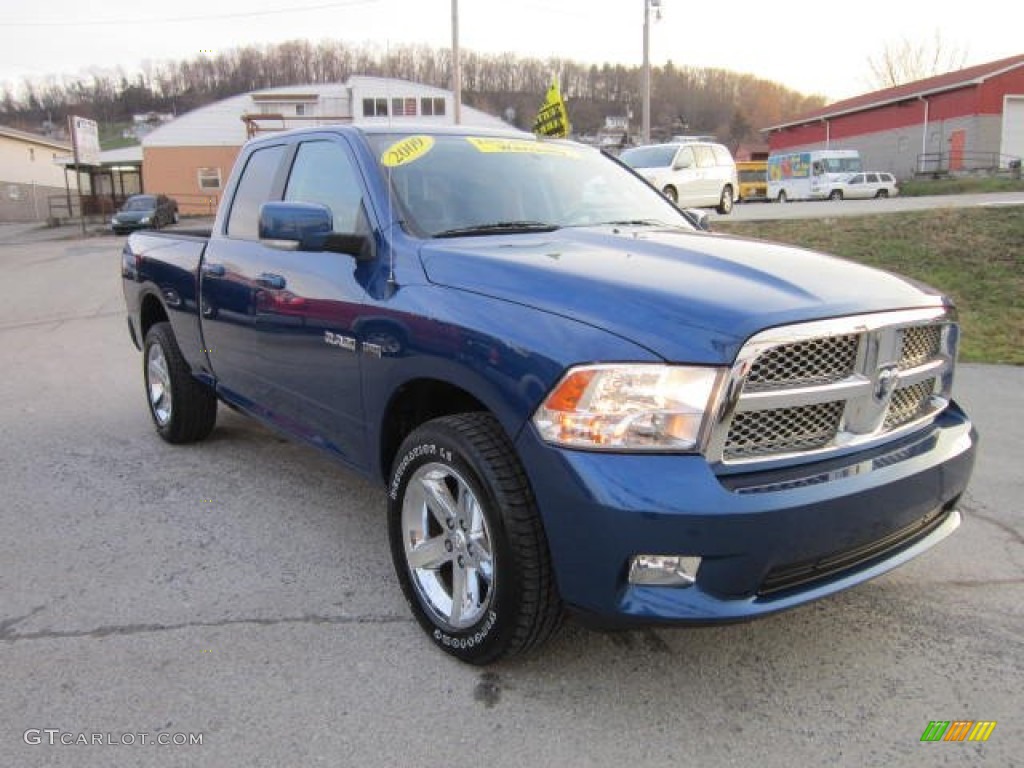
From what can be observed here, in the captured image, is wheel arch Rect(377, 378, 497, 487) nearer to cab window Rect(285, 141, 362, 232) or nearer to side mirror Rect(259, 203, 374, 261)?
side mirror Rect(259, 203, 374, 261)

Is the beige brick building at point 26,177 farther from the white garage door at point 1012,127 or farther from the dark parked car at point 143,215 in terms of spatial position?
the white garage door at point 1012,127

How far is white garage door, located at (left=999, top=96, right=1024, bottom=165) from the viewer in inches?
1789

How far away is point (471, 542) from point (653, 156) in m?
18.2

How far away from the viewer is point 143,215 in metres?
32.6

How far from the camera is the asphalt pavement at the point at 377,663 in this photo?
98.3 inches

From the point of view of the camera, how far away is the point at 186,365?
17.5 feet

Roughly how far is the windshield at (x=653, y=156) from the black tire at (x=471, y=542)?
17.3 m

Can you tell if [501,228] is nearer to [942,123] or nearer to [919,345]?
[919,345]

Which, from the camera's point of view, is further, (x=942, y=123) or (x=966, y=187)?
(x=942, y=123)

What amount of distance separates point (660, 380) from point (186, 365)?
3849mm

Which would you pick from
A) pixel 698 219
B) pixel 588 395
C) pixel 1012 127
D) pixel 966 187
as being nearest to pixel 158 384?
pixel 698 219

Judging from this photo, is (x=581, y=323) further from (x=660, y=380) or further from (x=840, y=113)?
(x=840, y=113)

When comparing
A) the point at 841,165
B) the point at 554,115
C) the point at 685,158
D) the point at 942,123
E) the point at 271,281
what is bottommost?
the point at 271,281

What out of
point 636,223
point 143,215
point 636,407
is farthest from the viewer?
point 143,215
